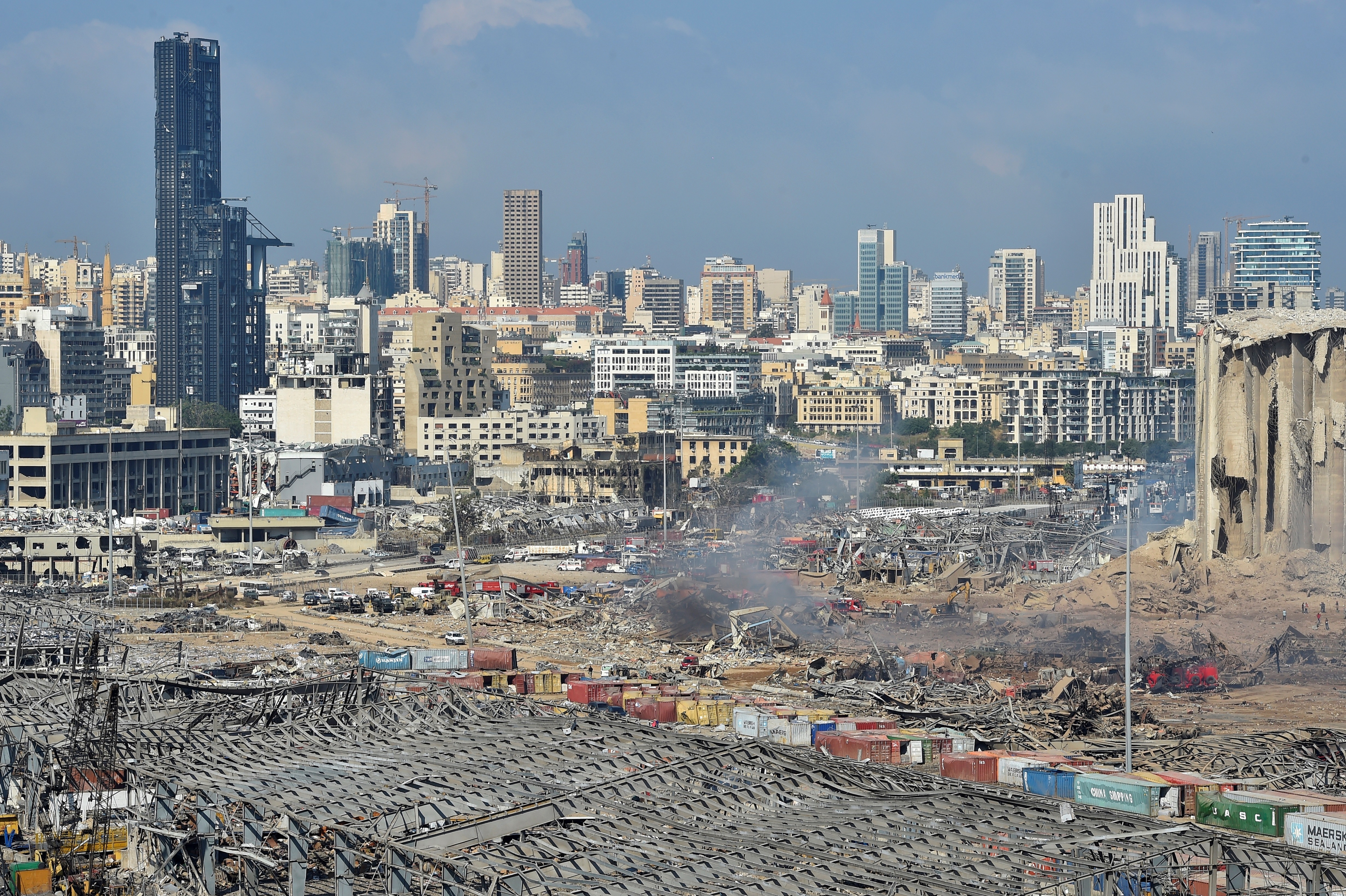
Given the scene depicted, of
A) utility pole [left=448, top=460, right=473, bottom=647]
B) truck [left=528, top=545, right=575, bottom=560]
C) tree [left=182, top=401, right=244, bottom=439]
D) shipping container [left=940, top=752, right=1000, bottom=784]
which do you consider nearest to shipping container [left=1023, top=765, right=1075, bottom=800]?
shipping container [left=940, top=752, right=1000, bottom=784]

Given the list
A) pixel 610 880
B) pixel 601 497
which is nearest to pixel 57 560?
pixel 601 497

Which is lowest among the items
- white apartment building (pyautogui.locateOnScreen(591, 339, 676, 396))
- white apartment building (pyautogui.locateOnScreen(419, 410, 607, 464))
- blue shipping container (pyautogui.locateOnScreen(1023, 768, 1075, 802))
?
blue shipping container (pyautogui.locateOnScreen(1023, 768, 1075, 802))

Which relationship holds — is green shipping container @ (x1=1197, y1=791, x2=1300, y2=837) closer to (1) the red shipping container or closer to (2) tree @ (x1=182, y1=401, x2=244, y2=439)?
(1) the red shipping container

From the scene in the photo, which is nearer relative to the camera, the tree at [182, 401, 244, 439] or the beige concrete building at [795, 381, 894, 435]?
the tree at [182, 401, 244, 439]

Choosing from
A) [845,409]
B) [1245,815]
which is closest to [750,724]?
[1245,815]

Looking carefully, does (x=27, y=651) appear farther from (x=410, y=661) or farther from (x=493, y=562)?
(x=493, y=562)

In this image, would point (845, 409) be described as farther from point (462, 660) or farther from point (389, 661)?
point (389, 661)
